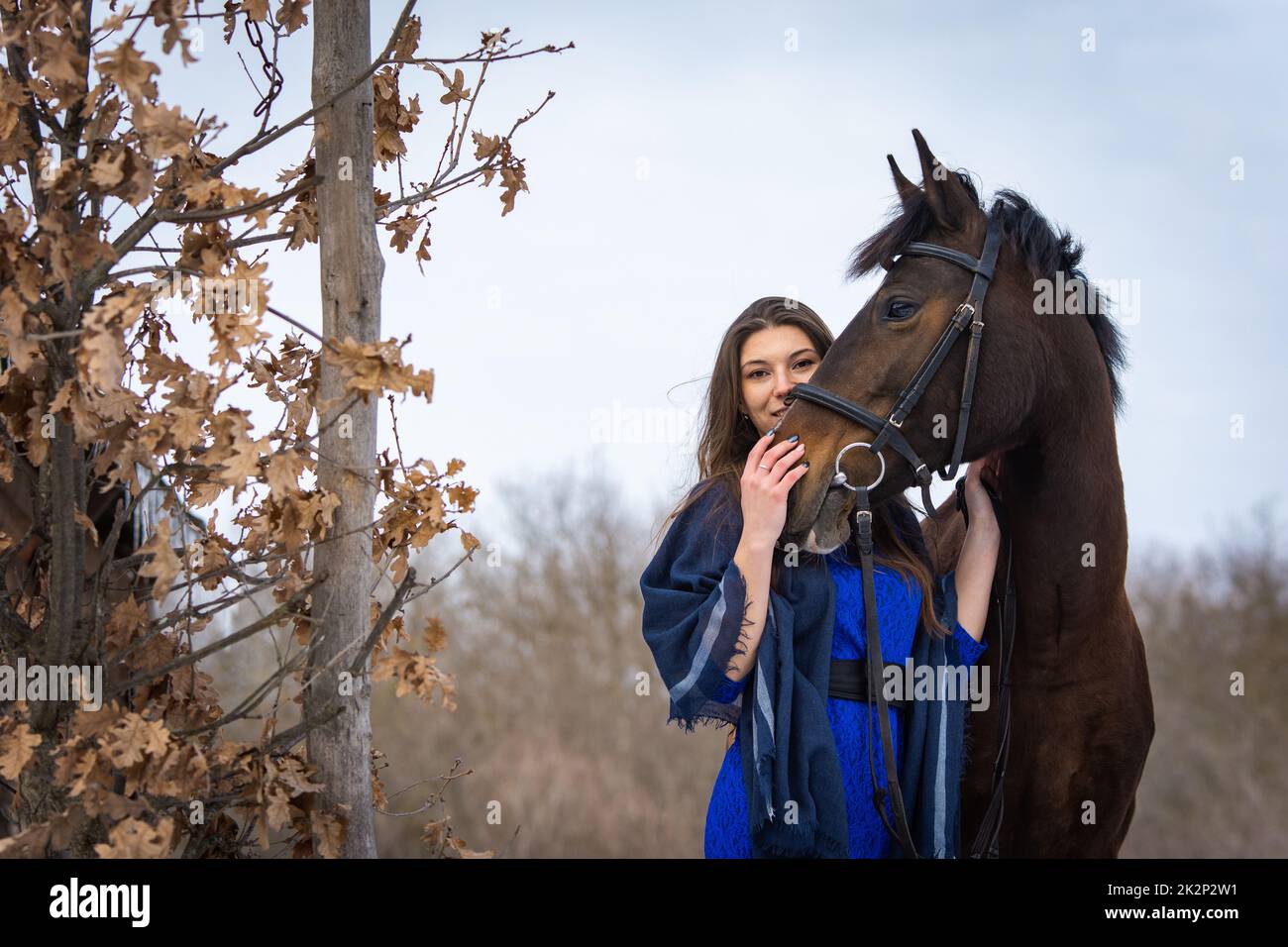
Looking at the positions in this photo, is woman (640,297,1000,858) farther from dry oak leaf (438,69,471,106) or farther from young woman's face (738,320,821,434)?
dry oak leaf (438,69,471,106)

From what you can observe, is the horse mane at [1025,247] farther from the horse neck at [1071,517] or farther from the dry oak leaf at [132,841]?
the dry oak leaf at [132,841]

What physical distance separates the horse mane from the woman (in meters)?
0.33

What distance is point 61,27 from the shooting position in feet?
7.50

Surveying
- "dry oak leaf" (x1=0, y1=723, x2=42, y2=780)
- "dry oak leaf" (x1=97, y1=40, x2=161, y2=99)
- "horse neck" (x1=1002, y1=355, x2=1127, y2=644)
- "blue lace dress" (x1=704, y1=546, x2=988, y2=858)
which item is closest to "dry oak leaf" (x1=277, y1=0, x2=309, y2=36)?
"dry oak leaf" (x1=97, y1=40, x2=161, y2=99)

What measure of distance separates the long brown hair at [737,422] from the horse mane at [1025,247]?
196 millimetres

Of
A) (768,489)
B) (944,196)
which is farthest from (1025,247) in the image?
(768,489)

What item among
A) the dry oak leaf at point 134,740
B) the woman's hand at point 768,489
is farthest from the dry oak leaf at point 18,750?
the woman's hand at point 768,489

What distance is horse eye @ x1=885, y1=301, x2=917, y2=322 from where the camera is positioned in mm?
3041

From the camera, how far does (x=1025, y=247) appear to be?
10.3 feet

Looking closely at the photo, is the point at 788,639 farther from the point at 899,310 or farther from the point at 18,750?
the point at 18,750

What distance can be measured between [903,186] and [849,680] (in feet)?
4.45

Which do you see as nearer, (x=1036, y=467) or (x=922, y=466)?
(x=922, y=466)

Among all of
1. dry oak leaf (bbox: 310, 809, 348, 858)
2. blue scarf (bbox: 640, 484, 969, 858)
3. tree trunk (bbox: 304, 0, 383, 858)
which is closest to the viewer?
dry oak leaf (bbox: 310, 809, 348, 858)

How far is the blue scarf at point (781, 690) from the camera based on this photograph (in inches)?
108
